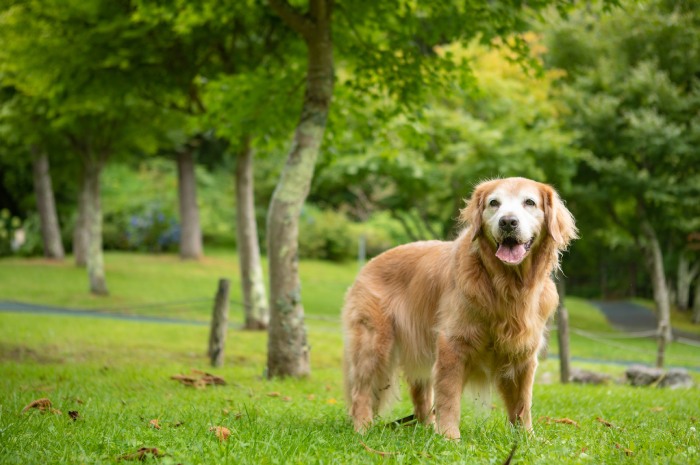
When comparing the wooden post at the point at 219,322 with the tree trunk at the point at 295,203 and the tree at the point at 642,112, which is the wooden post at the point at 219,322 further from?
the tree at the point at 642,112

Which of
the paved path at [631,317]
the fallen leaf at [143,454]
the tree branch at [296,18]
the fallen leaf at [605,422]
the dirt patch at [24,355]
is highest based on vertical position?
the tree branch at [296,18]

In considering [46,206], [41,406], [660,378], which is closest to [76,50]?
[41,406]

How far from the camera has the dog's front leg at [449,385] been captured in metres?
4.96

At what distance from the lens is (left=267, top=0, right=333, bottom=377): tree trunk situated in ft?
29.5

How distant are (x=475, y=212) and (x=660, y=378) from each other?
7.91 metres

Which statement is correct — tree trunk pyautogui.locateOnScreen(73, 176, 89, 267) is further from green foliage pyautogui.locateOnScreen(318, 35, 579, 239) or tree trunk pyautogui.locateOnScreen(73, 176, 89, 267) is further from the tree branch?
the tree branch

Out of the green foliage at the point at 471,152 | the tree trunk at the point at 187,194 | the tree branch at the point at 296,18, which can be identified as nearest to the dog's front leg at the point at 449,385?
the tree branch at the point at 296,18

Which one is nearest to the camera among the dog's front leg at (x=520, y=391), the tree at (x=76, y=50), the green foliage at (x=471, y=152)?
the dog's front leg at (x=520, y=391)

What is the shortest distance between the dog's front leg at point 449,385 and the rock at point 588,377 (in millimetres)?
7607

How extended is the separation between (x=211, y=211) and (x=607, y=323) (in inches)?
850

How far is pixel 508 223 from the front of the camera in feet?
15.1

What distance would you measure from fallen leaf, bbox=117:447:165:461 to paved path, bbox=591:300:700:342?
24.0 meters

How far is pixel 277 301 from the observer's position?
9.08m

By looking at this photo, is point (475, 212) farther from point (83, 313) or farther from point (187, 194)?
point (187, 194)
